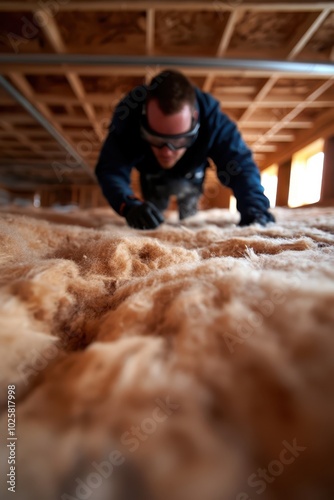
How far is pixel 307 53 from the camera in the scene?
297 centimetres

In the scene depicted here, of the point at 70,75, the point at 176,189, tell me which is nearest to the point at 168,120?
the point at 176,189

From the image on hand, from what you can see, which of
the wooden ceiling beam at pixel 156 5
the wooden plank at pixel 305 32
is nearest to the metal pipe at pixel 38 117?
the wooden ceiling beam at pixel 156 5

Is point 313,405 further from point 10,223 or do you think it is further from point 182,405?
point 10,223

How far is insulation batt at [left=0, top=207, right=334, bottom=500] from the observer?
283mm

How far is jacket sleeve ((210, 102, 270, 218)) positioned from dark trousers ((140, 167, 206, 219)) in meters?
0.44

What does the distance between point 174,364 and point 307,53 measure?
143 inches

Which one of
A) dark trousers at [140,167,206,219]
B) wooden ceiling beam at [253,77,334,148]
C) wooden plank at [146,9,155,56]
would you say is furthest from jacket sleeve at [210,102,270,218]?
wooden ceiling beam at [253,77,334,148]

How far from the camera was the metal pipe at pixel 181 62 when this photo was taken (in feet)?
8.76

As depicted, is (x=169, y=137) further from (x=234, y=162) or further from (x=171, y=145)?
(x=234, y=162)

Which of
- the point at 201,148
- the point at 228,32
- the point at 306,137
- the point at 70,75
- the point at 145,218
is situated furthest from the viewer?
the point at 306,137

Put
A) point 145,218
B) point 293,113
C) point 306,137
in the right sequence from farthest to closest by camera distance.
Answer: point 306,137, point 293,113, point 145,218

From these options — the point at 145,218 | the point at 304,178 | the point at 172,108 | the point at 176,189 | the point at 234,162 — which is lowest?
the point at 145,218

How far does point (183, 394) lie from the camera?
1.04ft

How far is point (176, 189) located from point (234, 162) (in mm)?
800
